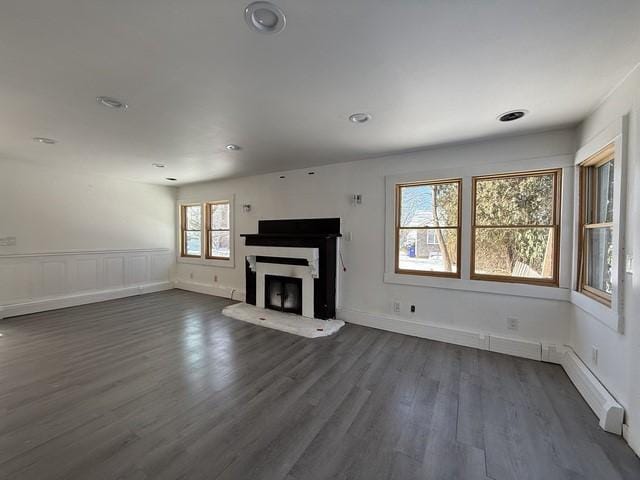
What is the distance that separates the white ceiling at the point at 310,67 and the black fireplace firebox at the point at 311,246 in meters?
1.58

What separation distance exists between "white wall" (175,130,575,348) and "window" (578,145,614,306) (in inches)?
12.1

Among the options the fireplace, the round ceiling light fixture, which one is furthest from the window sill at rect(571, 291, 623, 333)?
the fireplace

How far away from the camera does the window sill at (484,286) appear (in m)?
2.87

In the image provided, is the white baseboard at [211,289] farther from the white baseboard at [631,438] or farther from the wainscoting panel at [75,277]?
the white baseboard at [631,438]

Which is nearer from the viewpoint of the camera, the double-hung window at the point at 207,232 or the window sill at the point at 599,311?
the window sill at the point at 599,311

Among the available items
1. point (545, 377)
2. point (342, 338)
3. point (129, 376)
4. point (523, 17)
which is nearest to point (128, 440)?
point (129, 376)

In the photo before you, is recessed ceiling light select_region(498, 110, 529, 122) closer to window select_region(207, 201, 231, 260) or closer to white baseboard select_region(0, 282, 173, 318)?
window select_region(207, 201, 231, 260)

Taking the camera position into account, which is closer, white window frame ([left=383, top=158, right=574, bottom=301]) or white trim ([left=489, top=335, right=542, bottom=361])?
white window frame ([left=383, top=158, right=574, bottom=301])

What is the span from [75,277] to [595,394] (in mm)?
7441

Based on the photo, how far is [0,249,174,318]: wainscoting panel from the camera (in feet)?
14.2

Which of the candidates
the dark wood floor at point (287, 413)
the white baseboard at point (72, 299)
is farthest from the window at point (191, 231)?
the dark wood floor at point (287, 413)

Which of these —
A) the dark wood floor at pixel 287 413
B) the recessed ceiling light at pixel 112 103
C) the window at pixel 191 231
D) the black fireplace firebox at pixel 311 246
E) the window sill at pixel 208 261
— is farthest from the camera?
the window at pixel 191 231

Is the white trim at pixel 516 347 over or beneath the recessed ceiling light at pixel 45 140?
beneath

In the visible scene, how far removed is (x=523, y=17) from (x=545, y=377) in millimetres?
3013
